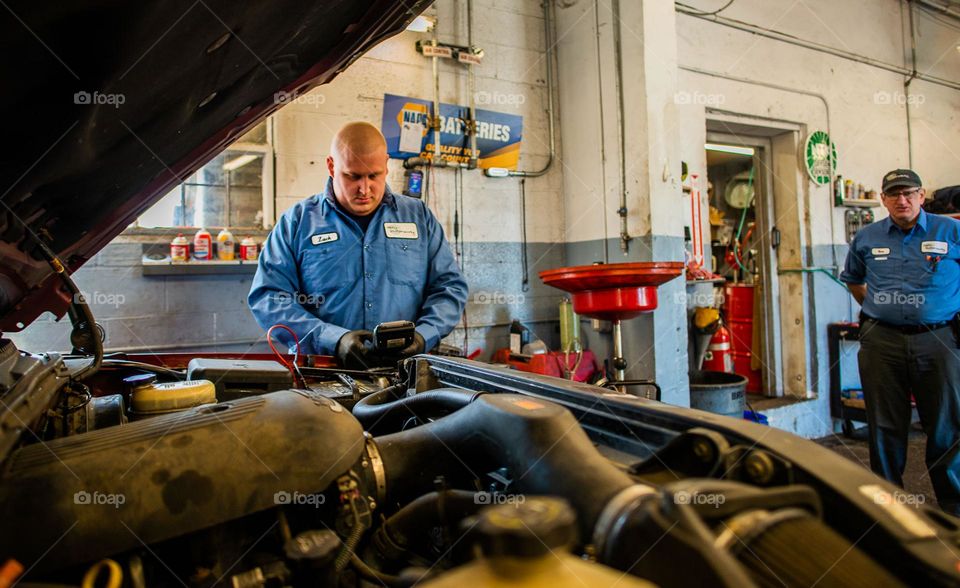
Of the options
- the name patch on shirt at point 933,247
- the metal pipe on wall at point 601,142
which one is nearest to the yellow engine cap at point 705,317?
the metal pipe on wall at point 601,142

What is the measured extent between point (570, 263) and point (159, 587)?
12.9ft

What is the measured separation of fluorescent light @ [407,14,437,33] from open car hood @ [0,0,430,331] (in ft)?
8.61

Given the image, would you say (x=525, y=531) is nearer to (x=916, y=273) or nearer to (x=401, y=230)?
(x=401, y=230)

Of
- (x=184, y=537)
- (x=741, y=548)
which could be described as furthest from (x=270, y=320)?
(x=741, y=548)

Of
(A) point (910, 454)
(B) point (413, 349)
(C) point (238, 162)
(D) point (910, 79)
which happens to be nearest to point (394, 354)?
(B) point (413, 349)

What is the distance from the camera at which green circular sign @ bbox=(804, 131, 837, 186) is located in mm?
4832

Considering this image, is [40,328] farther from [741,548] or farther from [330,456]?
[741,548]

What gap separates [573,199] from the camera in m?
4.30

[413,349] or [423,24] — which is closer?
[413,349]

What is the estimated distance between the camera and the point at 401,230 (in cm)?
234

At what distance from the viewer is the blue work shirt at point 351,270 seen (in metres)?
2.25

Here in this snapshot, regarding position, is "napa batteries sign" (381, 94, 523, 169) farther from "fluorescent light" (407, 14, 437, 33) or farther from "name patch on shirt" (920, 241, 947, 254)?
"name patch on shirt" (920, 241, 947, 254)

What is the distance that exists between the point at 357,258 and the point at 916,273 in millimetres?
3186

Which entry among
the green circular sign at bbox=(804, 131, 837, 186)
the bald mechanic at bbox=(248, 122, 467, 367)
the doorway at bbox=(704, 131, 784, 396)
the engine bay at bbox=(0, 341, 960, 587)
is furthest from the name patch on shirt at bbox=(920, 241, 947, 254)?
the engine bay at bbox=(0, 341, 960, 587)
